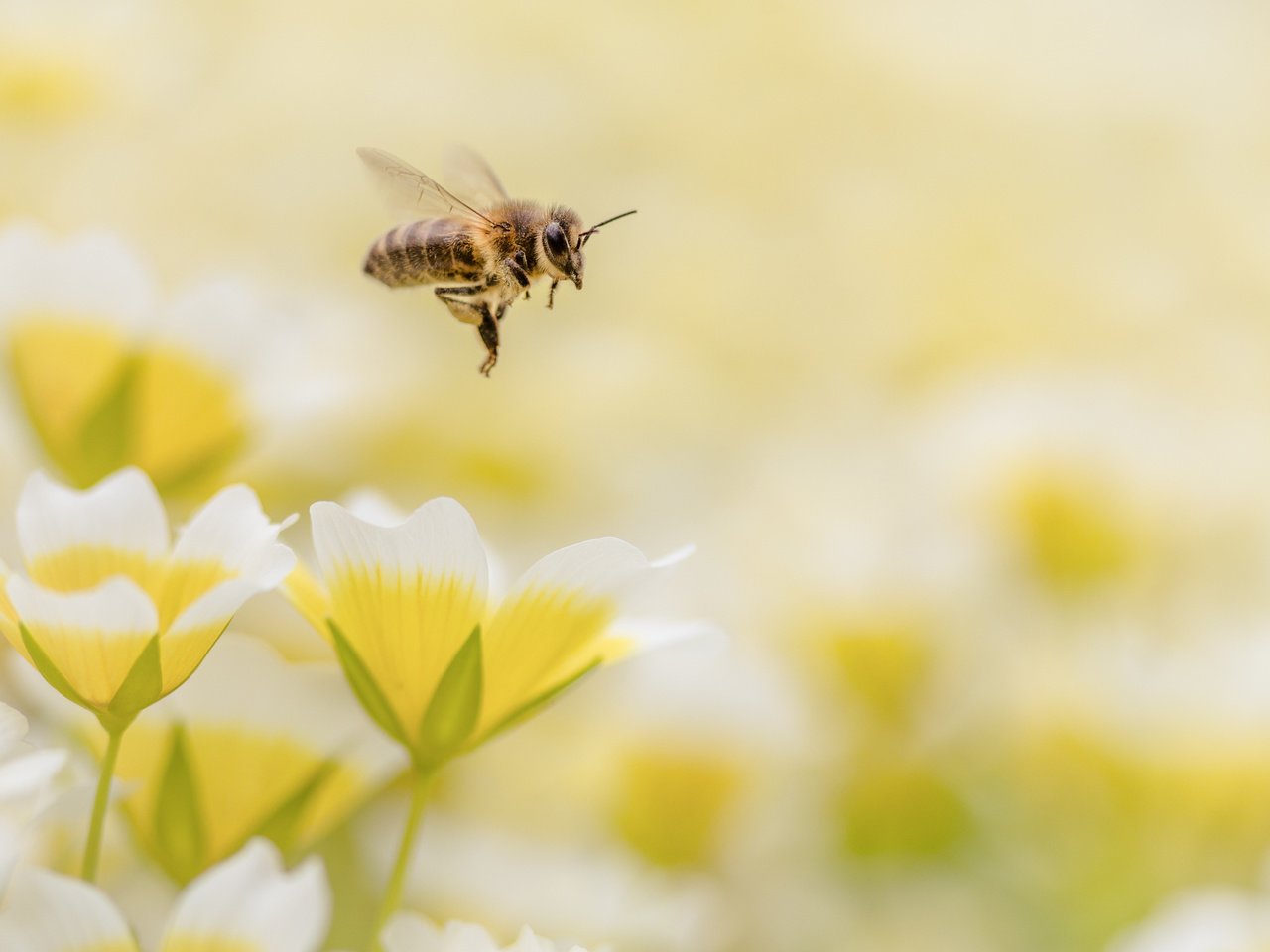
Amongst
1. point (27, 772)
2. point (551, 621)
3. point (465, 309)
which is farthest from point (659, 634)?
point (465, 309)

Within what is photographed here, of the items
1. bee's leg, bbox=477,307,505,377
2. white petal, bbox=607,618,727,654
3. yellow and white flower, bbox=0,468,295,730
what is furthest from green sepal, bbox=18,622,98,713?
bee's leg, bbox=477,307,505,377

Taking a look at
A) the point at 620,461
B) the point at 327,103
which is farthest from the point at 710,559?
the point at 327,103

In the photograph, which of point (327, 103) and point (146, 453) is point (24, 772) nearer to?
point (146, 453)

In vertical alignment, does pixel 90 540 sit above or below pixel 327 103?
below

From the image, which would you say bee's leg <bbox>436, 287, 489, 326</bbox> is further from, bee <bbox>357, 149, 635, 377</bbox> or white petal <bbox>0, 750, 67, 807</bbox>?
white petal <bbox>0, 750, 67, 807</bbox>

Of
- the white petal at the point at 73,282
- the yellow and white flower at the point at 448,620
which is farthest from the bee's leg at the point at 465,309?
the yellow and white flower at the point at 448,620

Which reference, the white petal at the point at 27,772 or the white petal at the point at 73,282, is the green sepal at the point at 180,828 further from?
the white petal at the point at 73,282
